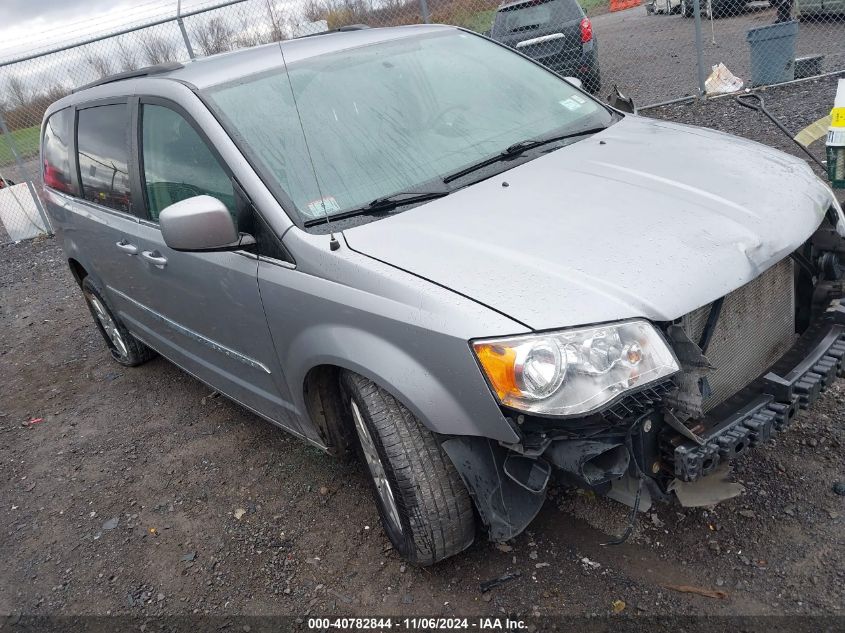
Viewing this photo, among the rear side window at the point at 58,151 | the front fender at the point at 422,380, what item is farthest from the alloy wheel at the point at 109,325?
the front fender at the point at 422,380

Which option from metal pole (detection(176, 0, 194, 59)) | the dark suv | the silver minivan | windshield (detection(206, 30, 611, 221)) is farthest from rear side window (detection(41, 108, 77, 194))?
the dark suv

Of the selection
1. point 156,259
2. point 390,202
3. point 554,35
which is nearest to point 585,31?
point 554,35

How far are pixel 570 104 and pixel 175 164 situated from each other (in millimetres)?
1853

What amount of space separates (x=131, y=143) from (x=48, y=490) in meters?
1.97

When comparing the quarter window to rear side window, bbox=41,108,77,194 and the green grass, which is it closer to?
rear side window, bbox=41,108,77,194

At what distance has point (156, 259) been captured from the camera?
11.1ft

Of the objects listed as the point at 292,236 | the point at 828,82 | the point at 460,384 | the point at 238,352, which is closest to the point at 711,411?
the point at 460,384

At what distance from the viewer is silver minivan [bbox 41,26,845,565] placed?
2045 millimetres

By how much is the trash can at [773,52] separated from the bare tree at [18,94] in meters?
9.37

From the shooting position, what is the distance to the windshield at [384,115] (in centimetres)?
273

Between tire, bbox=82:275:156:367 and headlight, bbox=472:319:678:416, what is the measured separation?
3.52m

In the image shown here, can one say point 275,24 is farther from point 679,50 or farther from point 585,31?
point 679,50

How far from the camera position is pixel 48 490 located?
390 cm

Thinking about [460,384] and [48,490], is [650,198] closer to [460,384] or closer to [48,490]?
[460,384]
